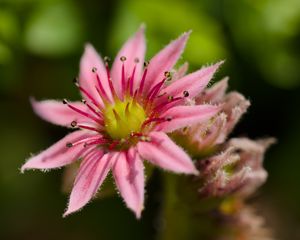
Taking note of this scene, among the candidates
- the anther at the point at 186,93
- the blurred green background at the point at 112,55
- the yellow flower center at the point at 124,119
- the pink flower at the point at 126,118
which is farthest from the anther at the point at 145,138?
the blurred green background at the point at 112,55

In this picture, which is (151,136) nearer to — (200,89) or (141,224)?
(200,89)

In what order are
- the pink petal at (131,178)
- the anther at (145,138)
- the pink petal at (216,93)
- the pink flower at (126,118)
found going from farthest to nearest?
the pink petal at (216,93) < the anther at (145,138) < the pink flower at (126,118) < the pink petal at (131,178)

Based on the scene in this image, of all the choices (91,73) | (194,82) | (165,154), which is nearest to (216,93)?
(194,82)

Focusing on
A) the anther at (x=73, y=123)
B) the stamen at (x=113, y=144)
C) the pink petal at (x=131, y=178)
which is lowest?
the pink petal at (x=131, y=178)

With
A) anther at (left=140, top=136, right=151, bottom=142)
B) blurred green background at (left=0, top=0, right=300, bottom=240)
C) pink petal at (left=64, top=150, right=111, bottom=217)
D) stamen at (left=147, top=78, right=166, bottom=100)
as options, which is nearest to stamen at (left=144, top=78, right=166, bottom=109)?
stamen at (left=147, top=78, right=166, bottom=100)

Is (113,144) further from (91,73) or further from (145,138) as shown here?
(91,73)

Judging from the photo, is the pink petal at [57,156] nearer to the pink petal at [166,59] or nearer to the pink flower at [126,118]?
the pink flower at [126,118]

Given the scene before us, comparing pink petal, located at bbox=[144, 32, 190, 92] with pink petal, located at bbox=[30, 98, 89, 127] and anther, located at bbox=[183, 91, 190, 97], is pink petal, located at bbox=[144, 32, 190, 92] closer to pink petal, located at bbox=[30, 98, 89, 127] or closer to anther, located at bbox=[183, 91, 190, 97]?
anther, located at bbox=[183, 91, 190, 97]
